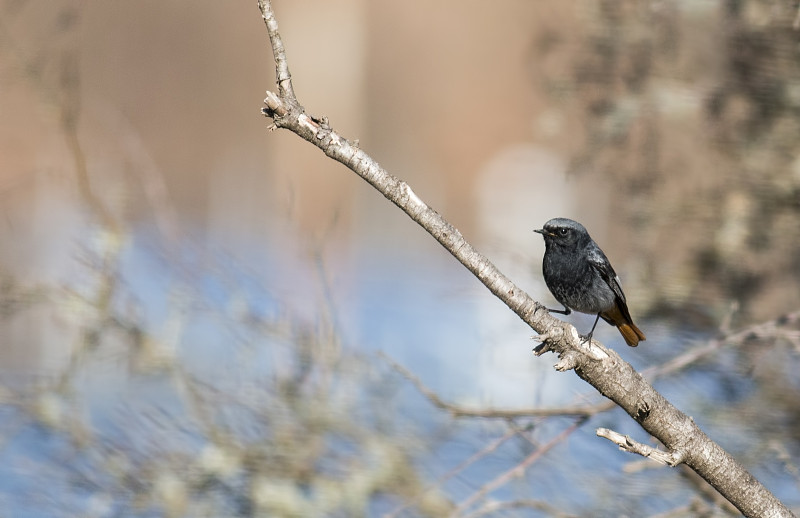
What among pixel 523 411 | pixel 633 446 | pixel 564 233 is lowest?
pixel 633 446

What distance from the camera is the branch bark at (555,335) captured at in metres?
0.66

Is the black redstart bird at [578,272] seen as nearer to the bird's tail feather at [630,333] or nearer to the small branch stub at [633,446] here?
the bird's tail feather at [630,333]

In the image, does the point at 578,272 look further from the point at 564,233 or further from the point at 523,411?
the point at 523,411

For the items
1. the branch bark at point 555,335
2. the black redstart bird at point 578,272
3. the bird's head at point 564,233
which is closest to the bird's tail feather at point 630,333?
the black redstart bird at point 578,272

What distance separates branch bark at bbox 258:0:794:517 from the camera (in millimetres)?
664

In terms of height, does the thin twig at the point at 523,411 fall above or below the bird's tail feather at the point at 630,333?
below

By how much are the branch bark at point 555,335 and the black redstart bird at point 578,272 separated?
0.33 meters

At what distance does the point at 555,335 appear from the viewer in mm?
Answer: 778

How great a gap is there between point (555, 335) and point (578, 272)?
40 centimetres

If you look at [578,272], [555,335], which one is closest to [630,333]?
[578,272]

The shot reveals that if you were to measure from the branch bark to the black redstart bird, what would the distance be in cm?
33

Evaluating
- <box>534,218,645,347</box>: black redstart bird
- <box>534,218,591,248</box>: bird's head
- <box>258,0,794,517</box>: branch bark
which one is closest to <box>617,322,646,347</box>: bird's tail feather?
<box>534,218,645,347</box>: black redstart bird

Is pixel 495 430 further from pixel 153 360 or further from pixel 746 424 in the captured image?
pixel 153 360

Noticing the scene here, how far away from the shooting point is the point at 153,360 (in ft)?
5.43
